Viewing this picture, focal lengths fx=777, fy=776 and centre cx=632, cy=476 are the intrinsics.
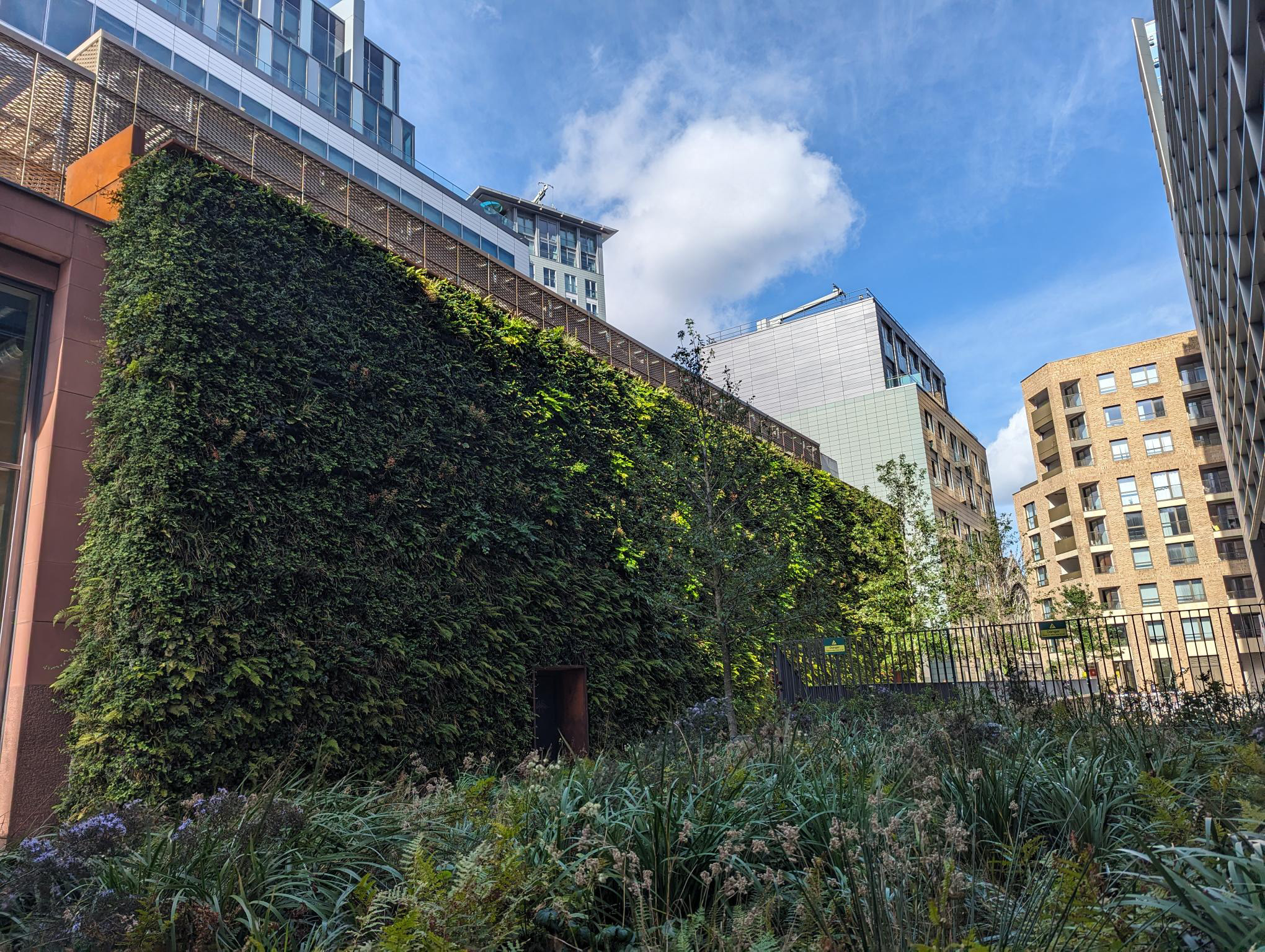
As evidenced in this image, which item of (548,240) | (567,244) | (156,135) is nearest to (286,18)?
(156,135)

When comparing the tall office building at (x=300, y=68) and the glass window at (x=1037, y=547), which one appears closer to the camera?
the tall office building at (x=300, y=68)

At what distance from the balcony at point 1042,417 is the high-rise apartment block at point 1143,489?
206 mm

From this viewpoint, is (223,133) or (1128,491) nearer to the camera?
(223,133)

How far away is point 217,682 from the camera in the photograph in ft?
24.3

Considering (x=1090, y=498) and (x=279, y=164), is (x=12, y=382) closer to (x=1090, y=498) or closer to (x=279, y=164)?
(x=279, y=164)

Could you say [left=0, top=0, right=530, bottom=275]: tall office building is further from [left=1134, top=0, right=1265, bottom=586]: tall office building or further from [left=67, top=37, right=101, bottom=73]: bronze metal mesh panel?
[left=1134, top=0, right=1265, bottom=586]: tall office building

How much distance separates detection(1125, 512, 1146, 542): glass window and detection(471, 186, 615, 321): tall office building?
47185mm

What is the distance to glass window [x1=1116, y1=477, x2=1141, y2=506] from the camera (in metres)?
55.1

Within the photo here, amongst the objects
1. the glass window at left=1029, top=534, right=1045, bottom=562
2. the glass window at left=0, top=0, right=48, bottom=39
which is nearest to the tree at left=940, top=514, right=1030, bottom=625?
the glass window at left=0, top=0, right=48, bottom=39

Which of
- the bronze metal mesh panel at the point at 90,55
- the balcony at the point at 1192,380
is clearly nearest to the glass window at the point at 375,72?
the bronze metal mesh panel at the point at 90,55

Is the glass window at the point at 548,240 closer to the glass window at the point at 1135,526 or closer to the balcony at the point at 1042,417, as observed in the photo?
the balcony at the point at 1042,417

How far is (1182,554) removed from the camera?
2076 inches

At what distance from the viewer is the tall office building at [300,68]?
93.3 feet

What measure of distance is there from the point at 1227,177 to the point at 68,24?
34773 mm
